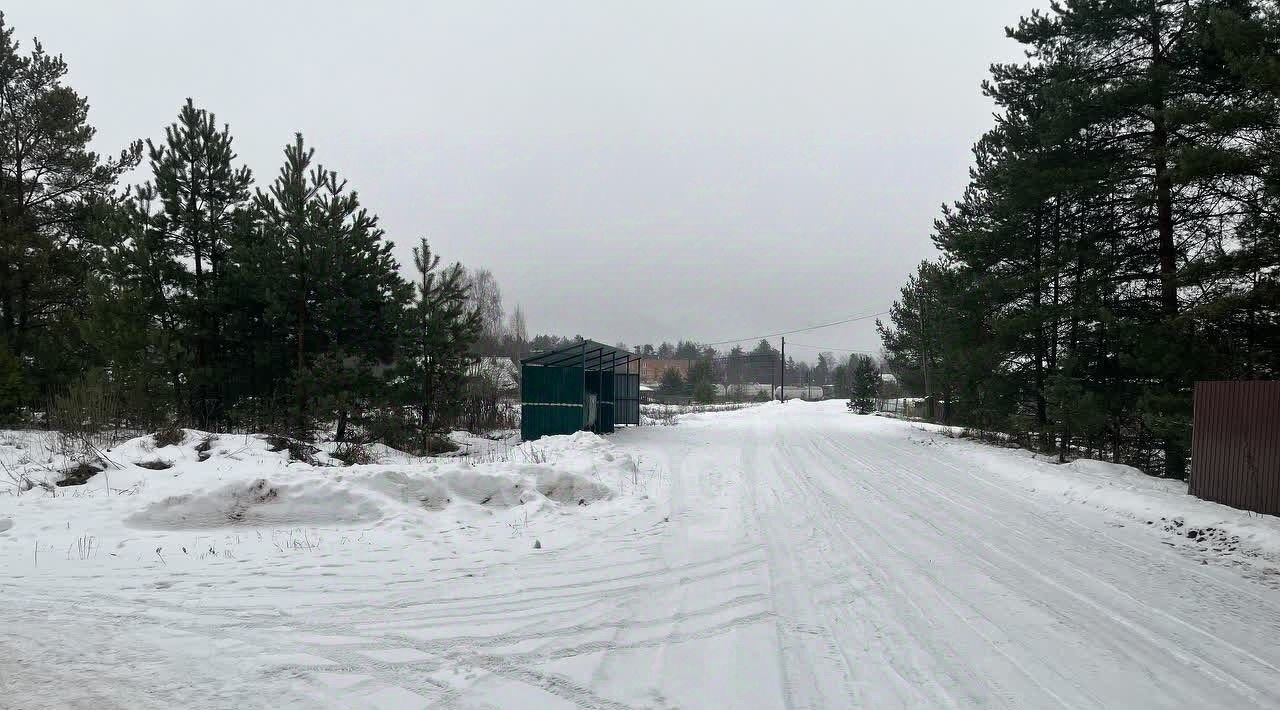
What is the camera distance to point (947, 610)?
4.62m

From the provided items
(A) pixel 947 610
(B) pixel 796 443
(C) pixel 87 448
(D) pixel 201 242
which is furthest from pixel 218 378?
(A) pixel 947 610

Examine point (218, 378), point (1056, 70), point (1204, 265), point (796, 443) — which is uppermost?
point (1056, 70)

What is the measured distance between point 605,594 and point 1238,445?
29.2ft

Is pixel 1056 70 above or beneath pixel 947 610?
above

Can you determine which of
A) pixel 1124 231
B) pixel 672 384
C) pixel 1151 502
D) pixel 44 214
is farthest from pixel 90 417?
pixel 672 384

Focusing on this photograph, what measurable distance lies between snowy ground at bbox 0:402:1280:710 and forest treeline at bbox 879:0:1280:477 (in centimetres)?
336

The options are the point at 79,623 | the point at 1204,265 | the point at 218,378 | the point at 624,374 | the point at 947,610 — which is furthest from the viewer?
the point at 624,374

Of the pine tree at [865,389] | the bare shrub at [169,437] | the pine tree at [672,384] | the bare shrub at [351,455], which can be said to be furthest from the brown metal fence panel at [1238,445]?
the pine tree at [672,384]

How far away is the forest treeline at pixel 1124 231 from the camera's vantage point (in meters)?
9.81

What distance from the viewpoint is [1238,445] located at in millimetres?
8062

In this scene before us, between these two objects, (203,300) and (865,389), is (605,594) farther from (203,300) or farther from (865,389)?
(865,389)

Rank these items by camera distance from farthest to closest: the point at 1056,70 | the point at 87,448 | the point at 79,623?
1. the point at 1056,70
2. the point at 87,448
3. the point at 79,623

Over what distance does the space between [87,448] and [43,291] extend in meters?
12.3

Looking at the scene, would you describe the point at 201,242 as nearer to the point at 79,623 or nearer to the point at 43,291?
the point at 43,291
